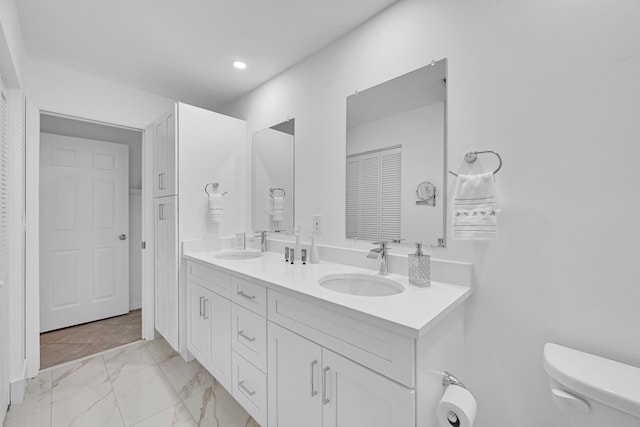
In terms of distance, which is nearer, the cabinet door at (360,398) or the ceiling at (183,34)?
the cabinet door at (360,398)

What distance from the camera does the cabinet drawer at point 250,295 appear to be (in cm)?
137

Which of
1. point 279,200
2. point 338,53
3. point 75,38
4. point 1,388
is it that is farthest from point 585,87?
point 1,388

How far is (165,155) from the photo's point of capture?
7.50ft

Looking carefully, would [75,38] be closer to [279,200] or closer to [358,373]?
[279,200]

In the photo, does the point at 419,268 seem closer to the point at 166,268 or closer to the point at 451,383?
the point at 451,383

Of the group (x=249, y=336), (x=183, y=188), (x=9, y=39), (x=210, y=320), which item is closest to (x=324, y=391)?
(x=249, y=336)

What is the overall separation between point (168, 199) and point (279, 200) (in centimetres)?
89

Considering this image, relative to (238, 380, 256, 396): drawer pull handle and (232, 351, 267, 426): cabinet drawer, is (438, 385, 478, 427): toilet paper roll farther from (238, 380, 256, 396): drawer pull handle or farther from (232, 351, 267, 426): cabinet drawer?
(238, 380, 256, 396): drawer pull handle

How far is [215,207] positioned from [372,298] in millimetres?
1636

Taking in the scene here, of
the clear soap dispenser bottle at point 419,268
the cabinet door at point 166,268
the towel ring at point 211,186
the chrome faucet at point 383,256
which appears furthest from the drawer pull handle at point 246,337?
the towel ring at point 211,186

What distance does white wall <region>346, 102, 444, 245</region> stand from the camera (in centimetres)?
135

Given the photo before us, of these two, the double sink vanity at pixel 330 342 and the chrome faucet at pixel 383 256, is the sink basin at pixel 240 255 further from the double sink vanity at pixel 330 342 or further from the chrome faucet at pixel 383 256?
the chrome faucet at pixel 383 256

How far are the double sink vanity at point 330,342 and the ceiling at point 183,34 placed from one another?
4.73 feet

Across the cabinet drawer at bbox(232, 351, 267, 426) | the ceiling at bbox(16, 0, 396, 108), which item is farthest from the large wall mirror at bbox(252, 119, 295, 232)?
the cabinet drawer at bbox(232, 351, 267, 426)
